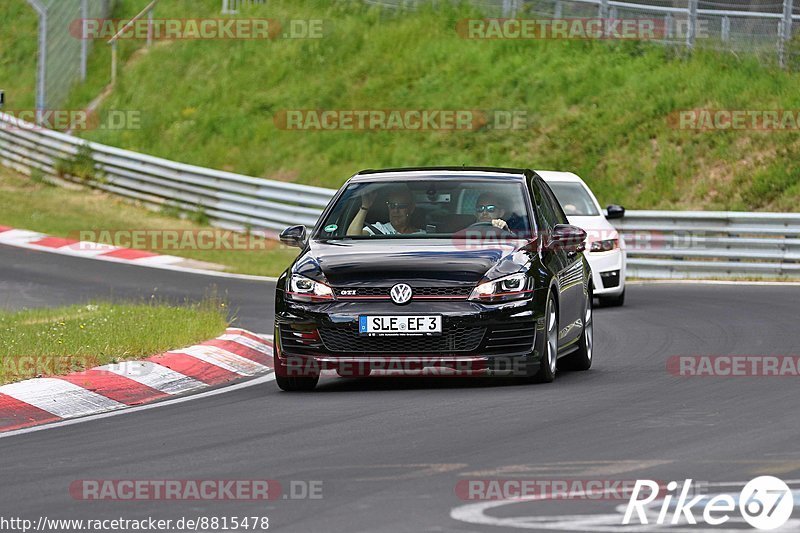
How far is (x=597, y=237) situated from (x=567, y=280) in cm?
724

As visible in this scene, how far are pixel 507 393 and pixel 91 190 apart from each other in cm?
2211

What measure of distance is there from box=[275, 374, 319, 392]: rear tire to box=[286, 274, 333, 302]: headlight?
58cm

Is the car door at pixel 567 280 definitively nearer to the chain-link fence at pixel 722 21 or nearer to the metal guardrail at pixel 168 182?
the metal guardrail at pixel 168 182

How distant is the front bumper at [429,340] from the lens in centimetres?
1073

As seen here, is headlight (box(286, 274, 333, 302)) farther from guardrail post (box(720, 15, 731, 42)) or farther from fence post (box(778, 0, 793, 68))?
guardrail post (box(720, 15, 731, 42))

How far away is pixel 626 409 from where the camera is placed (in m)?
9.84

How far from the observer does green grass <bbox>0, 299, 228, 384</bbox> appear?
1140 centimetres

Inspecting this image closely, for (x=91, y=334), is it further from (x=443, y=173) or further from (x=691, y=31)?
(x=691, y=31)

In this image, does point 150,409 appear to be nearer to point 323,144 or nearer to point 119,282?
point 119,282

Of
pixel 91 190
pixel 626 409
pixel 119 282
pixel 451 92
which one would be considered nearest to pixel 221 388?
pixel 626 409

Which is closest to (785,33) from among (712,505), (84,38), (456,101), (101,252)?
(456,101)

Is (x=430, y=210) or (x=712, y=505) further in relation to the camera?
(x=430, y=210)

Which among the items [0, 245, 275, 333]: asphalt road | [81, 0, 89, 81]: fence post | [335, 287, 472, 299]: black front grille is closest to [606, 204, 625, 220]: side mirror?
A: [0, 245, 275, 333]: asphalt road

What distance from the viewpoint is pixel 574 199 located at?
19.7 m
